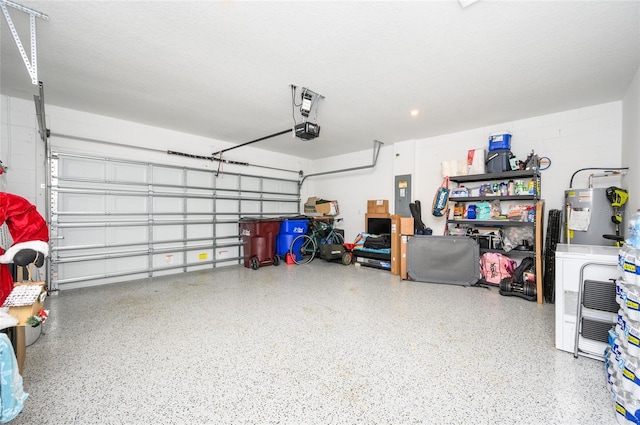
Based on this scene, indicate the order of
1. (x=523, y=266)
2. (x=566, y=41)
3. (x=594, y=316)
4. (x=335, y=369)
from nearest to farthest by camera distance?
(x=335, y=369) < (x=594, y=316) < (x=566, y=41) < (x=523, y=266)

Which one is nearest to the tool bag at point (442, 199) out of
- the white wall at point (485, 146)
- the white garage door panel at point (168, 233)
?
the white wall at point (485, 146)

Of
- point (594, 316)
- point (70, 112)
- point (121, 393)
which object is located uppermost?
point (70, 112)

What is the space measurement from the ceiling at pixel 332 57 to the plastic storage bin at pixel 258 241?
226cm

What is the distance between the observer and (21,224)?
171 cm

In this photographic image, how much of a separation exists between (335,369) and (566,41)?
11.3ft

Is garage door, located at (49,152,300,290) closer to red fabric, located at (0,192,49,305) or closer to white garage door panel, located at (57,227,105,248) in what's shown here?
white garage door panel, located at (57,227,105,248)

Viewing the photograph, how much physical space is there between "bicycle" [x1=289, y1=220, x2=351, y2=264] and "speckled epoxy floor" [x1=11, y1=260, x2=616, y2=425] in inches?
96.1

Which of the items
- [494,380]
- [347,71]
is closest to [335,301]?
[494,380]

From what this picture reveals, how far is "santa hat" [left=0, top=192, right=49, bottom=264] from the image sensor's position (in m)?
1.65

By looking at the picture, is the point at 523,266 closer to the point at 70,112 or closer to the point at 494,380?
the point at 494,380

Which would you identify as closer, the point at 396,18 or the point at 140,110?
the point at 396,18

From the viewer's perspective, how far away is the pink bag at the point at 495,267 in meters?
4.07

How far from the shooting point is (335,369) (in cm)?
196

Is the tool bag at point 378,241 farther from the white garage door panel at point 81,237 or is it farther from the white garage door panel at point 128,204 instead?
the white garage door panel at point 81,237
